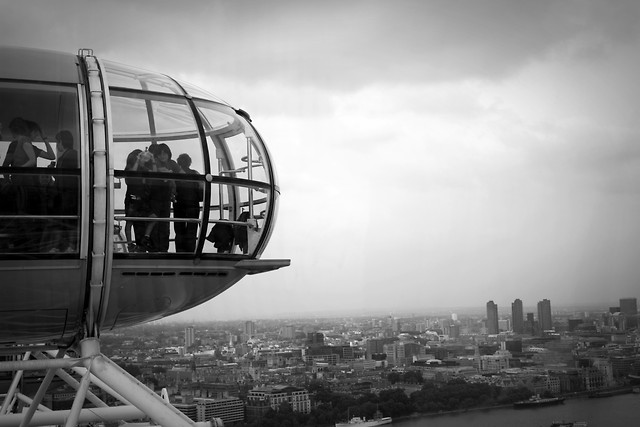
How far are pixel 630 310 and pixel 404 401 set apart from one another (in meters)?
5.13

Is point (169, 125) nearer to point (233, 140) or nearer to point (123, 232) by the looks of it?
point (233, 140)

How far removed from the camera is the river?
14.1 meters

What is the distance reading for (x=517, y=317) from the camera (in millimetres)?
17328

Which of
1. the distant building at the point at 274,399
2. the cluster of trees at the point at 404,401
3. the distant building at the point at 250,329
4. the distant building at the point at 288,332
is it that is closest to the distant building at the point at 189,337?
the distant building at the point at 250,329

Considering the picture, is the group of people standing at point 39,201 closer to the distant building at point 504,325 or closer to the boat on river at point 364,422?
the boat on river at point 364,422

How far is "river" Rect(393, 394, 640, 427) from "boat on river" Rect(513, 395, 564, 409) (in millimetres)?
88

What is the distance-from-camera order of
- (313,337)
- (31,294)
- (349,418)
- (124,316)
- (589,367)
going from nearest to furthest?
1. (31,294)
2. (124,316)
3. (349,418)
4. (589,367)
5. (313,337)

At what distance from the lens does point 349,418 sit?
1492cm

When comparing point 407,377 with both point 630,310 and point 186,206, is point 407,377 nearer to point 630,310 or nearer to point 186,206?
point 630,310

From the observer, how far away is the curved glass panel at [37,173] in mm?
3969

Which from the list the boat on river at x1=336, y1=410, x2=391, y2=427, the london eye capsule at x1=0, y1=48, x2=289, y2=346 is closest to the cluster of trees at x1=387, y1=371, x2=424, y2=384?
the boat on river at x1=336, y1=410, x2=391, y2=427

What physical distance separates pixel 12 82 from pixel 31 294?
1113 millimetres

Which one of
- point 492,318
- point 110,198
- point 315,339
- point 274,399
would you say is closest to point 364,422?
point 274,399

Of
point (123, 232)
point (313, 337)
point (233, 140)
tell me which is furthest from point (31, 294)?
point (313, 337)
